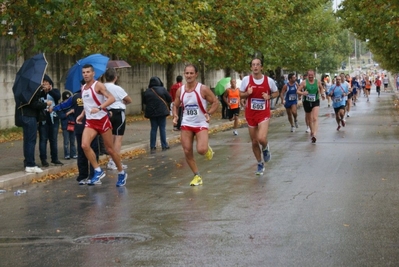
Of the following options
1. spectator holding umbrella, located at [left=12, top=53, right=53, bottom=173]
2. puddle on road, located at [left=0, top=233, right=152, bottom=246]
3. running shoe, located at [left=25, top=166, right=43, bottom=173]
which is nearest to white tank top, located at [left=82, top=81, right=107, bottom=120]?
spectator holding umbrella, located at [left=12, top=53, right=53, bottom=173]

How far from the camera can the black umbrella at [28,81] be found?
46.3 feet

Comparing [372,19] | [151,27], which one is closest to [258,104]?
[151,27]

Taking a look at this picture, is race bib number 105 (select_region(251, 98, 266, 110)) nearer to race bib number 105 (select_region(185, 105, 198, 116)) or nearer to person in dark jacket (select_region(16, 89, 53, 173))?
race bib number 105 (select_region(185, 105, 198, 116))

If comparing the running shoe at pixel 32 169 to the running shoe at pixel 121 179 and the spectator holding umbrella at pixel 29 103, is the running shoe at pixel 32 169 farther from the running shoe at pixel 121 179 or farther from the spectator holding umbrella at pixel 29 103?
the running shoe at pixel 121 179

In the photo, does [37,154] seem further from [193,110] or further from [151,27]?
[193,110]

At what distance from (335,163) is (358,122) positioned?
15.2 metres

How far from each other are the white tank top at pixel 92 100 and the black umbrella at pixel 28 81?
163cm

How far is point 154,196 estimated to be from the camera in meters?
11.5

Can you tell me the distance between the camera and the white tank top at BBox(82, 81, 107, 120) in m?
12.8

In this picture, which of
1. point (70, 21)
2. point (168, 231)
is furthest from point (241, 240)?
point (70, 21)

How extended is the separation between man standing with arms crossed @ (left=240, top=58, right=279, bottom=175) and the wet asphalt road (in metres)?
0.59

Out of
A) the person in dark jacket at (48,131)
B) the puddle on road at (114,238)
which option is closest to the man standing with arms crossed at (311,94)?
the person in dark jacket at (48,131)

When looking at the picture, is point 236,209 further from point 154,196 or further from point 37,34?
point 37,34

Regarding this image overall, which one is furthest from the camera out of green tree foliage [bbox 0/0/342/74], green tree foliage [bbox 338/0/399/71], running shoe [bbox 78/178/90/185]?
green tree foliage [bbox 338/0/399/71]
